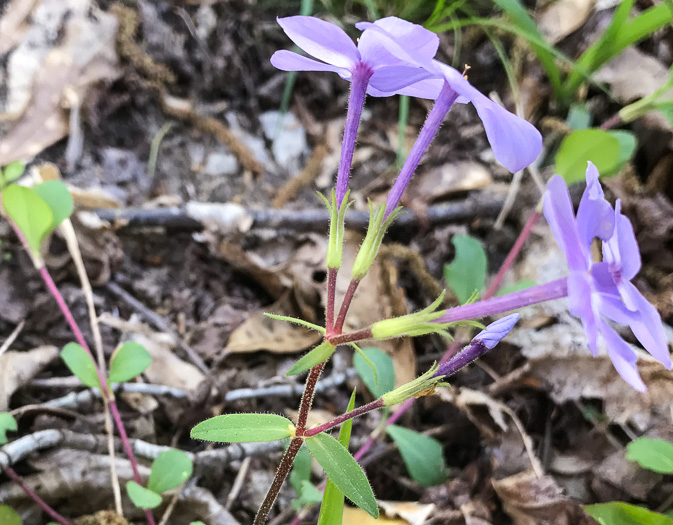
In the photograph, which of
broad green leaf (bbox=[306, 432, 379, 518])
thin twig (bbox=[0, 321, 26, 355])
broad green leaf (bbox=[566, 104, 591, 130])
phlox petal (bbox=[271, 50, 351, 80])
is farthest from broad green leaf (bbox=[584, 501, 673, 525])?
thin twig (bbox=[0, 321, 26, 355])

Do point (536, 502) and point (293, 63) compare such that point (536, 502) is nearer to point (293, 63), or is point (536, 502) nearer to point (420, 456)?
point (420, 456)

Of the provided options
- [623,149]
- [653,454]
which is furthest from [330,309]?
[623,149]

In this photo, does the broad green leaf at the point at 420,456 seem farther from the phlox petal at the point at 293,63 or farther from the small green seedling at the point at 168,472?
the phlox petal at the point at 293,63

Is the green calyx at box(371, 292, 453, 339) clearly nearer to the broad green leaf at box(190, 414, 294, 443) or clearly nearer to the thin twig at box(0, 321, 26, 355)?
the broad green leaf at box(190, 414, 294, 443)

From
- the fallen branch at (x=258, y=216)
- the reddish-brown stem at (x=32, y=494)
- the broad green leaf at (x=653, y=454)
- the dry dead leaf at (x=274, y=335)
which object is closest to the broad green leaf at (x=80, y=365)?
the reddish-brown stem at (x=32, y=494)

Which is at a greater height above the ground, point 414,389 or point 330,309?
point 330,309
